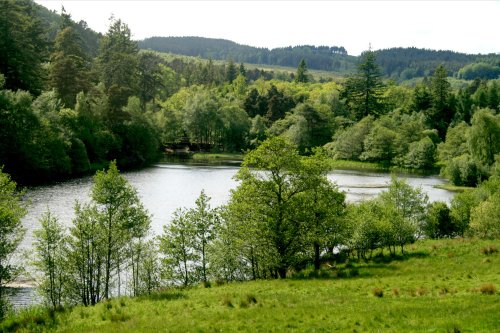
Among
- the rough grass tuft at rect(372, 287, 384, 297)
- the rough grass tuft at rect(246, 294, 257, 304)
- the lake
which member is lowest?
the lake

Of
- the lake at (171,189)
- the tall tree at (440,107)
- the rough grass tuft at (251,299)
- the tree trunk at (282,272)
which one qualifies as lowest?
the lake at (171,189)

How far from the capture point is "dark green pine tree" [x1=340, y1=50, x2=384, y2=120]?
176250 millimetres

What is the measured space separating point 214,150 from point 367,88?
62.9 metres

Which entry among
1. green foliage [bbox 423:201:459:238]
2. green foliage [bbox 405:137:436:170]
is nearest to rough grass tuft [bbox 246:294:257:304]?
green foliage [bbox 423:201:459:238]

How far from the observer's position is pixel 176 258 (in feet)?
138

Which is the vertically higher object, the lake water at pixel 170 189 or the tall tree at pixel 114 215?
the tall tree at pixel 114 215

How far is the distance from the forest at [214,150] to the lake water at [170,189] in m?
3.61

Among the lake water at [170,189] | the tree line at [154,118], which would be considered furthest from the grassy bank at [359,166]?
the lake water at [170,189]

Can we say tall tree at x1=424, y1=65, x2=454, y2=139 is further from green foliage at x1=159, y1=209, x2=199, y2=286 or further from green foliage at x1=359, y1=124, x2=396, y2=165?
green foliage at x1=159, y1=209, x2=199, y2=286

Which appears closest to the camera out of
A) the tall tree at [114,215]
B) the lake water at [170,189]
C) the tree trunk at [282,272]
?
the tree trunk at [282,272]

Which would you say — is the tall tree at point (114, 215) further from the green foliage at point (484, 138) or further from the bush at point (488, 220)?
the green foliage at point (484, 138)

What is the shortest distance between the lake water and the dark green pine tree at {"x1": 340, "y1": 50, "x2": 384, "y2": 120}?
54597 mm

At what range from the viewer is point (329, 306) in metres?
23.3

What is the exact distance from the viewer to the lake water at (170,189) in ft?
204
